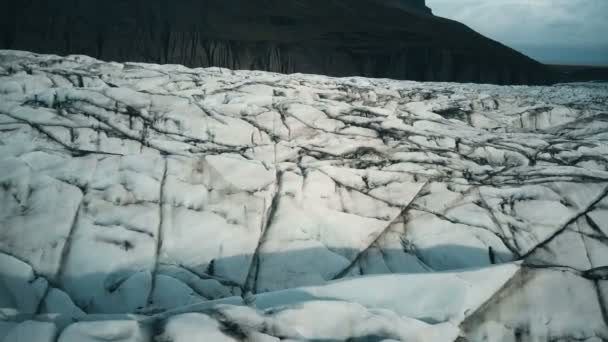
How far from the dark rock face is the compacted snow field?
19.3ft

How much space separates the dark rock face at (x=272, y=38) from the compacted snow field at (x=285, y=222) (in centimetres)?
588

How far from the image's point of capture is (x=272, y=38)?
10102mm

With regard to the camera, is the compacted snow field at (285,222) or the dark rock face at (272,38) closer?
the compacted snow field at (285,222)

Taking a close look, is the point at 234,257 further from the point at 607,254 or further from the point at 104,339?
the point at 607,254

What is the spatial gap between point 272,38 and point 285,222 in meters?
8.67

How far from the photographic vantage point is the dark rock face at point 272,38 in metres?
8.77

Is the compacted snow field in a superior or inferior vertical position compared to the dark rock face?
inferior

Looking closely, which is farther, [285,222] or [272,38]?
[272,38]

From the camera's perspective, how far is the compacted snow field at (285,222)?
133 cm

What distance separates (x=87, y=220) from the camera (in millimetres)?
2266

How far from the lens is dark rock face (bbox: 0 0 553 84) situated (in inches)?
345

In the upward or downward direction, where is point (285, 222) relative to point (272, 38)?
downward

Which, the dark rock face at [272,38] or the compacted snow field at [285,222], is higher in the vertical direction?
the dark rock face at [272,38]

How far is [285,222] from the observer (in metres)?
2.44
